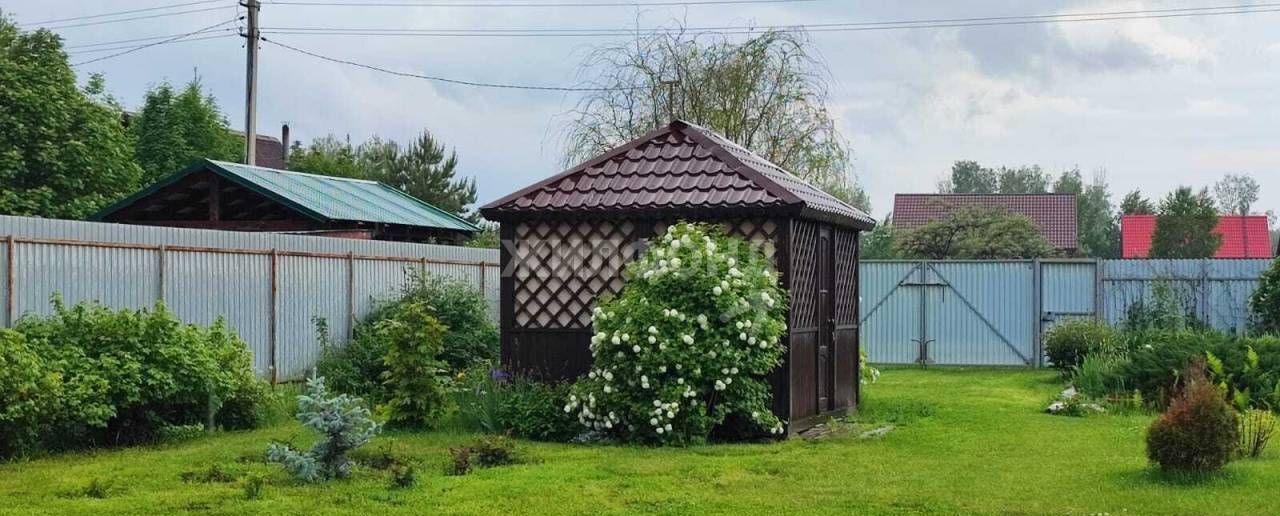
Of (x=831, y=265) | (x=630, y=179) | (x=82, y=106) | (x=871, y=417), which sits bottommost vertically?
(x=871, y=417)

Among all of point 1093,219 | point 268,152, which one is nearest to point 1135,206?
point 1093,219

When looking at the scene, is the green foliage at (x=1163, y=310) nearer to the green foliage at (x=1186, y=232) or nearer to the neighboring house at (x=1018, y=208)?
the green foliage at (x=1186, y=232)

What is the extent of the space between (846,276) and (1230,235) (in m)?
40.6

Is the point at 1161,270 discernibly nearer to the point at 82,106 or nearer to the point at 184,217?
the point at 184,217

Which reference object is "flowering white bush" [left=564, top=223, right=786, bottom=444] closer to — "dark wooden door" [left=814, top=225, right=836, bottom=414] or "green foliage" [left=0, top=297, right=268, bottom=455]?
"dark wooden door" [left=814, top=225, right=836, bottom=414]

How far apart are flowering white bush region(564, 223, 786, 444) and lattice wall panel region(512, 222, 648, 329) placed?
0.97m

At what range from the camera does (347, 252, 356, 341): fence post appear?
15.7 meters

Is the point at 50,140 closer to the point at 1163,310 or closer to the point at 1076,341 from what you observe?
the point at 1076,341

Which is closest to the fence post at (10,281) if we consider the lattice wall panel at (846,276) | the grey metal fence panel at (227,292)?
the grey metal fence panel at (227,292)

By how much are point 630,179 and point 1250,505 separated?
242 inches

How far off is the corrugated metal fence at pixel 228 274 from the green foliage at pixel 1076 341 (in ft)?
27.2

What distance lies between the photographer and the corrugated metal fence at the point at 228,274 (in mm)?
11133

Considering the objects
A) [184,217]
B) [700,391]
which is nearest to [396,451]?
[700,391]

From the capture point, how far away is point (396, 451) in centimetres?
999
